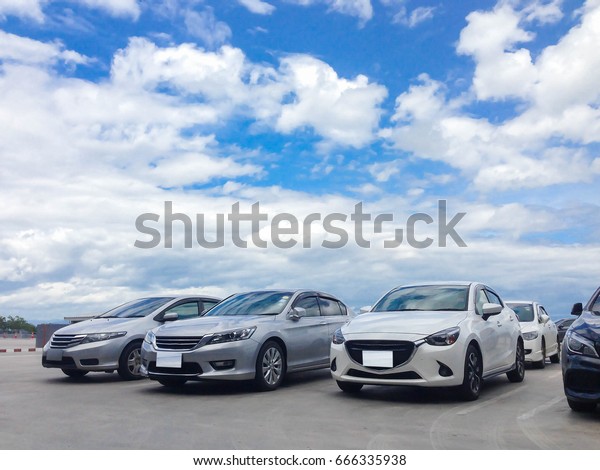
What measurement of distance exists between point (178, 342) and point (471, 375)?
402 cm

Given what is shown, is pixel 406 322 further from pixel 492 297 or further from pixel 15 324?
pixel 15 324

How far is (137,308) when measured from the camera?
12820 millimetres

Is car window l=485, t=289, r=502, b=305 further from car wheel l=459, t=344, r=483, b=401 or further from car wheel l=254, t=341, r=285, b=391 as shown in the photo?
car wheel l=254, t=341, r=285, b=391

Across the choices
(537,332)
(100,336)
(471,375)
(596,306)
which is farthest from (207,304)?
(596,306)

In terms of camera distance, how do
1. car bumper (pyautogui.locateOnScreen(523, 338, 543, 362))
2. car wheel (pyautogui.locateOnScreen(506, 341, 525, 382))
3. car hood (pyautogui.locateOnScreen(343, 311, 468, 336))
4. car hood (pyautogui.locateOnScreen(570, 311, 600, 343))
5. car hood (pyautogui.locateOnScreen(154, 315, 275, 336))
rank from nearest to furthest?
car hood (pyautogui.locateOnScreen(570, 311, 600, 343))
car hood (pyautogui.locateOnScreen(343, 311, 468, 336))
car hood (pyautogui.locateOnScreen(154, 315, 275, 336))
car wheel (pyautogui.locateOnScreen(506, 341, 525, 382))
car bumper (pyautogui.locateOnScreen(523, 338, 543, 362))

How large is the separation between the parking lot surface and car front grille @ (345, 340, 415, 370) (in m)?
0.56

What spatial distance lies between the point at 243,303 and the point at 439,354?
3.92 meters

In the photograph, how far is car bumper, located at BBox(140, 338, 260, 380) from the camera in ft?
31.0

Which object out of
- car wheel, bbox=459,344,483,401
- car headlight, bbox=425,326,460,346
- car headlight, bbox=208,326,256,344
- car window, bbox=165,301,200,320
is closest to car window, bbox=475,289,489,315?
car wheel, bbox=459,344,483,401

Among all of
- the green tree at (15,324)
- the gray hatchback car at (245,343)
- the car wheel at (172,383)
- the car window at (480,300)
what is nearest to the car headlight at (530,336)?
the car window at (480,300)

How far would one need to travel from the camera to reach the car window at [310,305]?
11438 millimetres

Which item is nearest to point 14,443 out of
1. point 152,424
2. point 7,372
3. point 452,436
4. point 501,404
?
point 152,424
